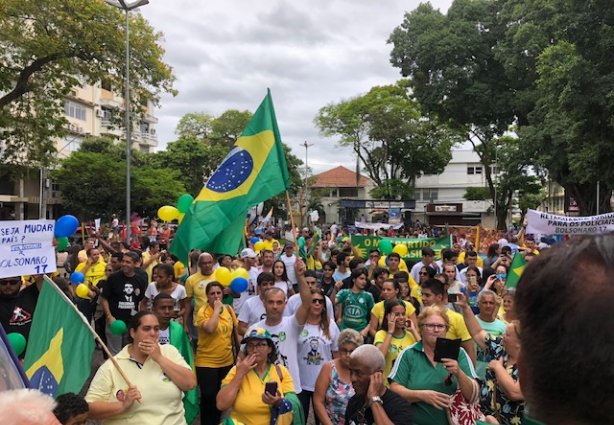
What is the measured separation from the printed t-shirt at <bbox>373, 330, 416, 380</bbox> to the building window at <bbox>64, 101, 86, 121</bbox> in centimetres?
4842

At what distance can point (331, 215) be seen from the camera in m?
74.2

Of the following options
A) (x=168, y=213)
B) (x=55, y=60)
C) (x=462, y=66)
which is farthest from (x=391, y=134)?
(x=168, y=213)

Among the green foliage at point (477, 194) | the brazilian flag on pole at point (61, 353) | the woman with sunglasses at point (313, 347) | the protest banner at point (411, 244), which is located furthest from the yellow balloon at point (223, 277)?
the green foliage at point (477, 194)

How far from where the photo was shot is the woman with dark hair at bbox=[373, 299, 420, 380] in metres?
4.72

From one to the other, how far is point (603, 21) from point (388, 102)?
27.5m

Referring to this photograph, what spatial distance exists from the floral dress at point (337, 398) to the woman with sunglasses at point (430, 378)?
391 millimetres

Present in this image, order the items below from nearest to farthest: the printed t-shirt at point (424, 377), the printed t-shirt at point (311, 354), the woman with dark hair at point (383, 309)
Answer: the printed t-shirt at point (424, 377), the printed t-shirt at point (311, 354), the woman with dark hair at point (383, 309)

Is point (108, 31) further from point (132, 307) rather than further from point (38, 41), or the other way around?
point (132, 307)

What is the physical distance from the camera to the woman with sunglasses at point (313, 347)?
16.2ft

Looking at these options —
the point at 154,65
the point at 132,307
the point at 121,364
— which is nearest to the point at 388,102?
the point at 154,65

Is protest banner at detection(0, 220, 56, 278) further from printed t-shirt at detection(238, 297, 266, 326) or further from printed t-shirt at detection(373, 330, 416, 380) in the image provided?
printed t-shirt at detection(373, 330, 416, 380)

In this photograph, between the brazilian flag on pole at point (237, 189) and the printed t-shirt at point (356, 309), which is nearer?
the printed t-shirt at point (356, 309)

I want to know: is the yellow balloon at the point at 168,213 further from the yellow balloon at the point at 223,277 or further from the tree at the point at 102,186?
the tree at the point at 102,186

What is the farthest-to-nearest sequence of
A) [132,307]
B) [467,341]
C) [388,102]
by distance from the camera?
[388,102], [132,307], [467,341]
